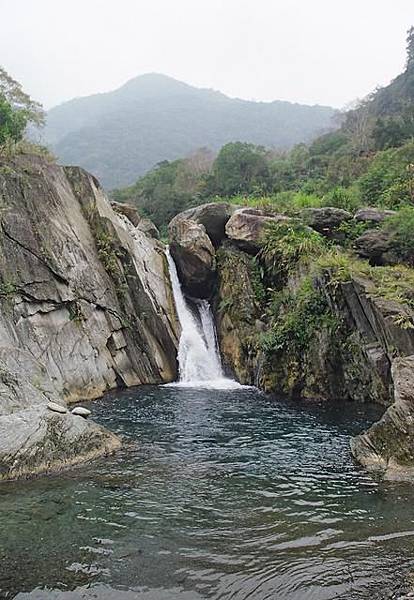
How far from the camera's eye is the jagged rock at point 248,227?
24375 mm

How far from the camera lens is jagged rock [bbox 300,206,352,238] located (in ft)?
79.7

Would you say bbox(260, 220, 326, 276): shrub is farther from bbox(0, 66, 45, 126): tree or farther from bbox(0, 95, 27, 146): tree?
bbox(0, 66, 45, 126): tree

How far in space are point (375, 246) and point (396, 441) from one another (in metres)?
11.5

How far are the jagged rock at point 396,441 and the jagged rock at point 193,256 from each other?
1452cm

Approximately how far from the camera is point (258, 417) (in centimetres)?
1527

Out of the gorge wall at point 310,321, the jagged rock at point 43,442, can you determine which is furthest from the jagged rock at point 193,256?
the jagged rock at point 43,442

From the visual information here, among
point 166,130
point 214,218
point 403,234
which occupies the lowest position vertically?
point 403,234

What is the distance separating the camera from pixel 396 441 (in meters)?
10.5

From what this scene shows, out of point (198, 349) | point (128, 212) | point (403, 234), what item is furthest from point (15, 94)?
point (403, 234)

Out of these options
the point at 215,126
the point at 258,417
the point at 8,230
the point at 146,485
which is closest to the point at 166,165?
the point at 8,230

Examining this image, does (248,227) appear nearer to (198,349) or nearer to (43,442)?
(198,349)

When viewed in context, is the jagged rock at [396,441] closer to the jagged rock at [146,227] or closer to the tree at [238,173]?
the jagged rock at [146,227]

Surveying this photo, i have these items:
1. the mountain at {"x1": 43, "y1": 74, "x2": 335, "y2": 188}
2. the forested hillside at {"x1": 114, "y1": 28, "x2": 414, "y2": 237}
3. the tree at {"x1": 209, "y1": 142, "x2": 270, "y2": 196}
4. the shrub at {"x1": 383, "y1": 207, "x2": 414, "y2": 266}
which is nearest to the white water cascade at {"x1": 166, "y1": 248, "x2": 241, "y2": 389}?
the forested hillside at {"x1": 114, "y1": 28, "x2": 414, "y2": 237}

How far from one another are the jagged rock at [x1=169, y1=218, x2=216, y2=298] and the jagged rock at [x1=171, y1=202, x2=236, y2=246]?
0.74 meters
